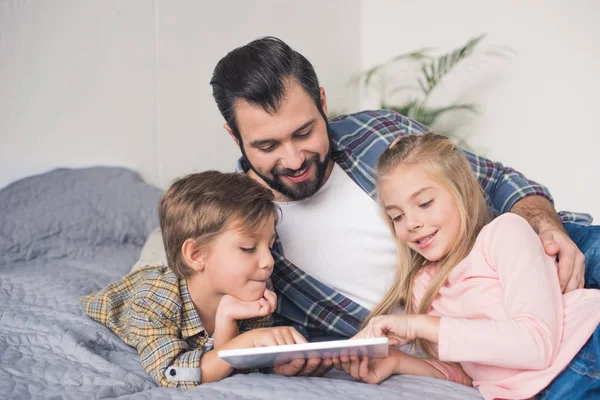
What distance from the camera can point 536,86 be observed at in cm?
289

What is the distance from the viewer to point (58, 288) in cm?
182

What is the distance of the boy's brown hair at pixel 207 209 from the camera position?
1.50 meters

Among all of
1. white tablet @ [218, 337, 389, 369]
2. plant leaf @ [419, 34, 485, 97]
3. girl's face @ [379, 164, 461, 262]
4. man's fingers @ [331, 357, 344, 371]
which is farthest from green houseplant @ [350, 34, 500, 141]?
white tablet @ [218, 337, 389, 369]

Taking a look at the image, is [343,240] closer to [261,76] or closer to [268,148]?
[268,148]

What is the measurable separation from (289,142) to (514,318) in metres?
0.72

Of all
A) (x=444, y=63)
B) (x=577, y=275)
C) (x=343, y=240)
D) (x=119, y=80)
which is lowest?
(x=343, y=240)

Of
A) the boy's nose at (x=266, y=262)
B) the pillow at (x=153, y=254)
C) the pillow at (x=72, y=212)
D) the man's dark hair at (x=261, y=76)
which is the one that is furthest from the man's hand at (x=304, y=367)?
the pillow at (x=72, y=212)

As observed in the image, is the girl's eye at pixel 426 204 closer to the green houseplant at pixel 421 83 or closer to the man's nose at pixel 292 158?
the man's nose at pixel 292 158

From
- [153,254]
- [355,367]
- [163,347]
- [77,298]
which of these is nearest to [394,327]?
[355,367]

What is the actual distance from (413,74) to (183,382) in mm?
2573

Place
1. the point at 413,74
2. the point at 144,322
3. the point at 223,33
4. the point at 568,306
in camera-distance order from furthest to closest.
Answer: the point at 413,74
the point at 223,33
the point at 144,322
the point at 568,306

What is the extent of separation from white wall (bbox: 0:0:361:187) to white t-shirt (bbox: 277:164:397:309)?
3.96 ft

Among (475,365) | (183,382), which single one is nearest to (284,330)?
(183,382)

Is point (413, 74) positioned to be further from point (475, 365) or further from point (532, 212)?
point (475, 365)
